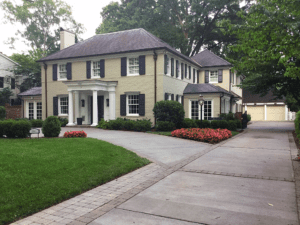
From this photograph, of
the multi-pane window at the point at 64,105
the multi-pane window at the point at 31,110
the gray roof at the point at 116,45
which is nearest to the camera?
the gray roof at the point at 116,45

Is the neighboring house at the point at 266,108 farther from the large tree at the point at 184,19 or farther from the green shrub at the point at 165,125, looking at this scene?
the green shrub at the point at 165,125

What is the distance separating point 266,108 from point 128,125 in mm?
31618

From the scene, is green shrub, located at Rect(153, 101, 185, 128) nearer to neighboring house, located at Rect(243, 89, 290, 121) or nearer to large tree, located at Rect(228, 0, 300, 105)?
large tree, located at Rect(228, 0, 300, 105)

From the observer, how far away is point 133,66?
21391mm

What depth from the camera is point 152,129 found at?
65.4ft

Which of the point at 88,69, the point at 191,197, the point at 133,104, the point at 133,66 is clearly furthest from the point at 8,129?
the point at 88,69

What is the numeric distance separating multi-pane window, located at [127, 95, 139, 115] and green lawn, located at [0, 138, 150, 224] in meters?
11.1

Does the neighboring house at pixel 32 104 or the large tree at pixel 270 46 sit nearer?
the large tree at pixel 270 46

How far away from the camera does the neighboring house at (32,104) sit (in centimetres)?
2624

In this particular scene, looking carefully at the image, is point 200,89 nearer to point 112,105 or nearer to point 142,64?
point 142,64

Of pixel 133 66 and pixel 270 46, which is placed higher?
pixel 133 66

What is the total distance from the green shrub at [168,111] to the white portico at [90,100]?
4.20 m

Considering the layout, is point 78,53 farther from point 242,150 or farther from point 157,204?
point 157,204

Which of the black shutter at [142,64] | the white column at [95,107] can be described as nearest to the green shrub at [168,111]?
the black shutter at [142,64]
